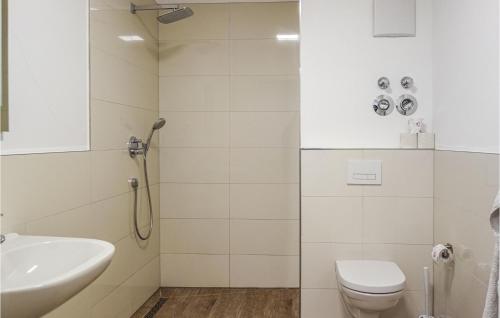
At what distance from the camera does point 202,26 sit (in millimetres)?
3383

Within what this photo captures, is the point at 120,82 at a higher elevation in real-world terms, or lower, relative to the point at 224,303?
higher

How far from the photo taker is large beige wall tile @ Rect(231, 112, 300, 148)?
3363mm

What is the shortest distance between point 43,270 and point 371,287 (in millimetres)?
1473

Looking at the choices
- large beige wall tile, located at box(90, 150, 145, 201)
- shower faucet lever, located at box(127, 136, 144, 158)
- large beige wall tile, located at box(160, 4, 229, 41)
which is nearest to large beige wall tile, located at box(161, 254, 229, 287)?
large beige wall tile, located at box(90, 150, 145, 201)

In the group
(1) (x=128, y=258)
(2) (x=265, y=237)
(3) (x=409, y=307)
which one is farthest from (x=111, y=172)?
(3) (x=409, y=307)

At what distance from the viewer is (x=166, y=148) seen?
3.42 metres

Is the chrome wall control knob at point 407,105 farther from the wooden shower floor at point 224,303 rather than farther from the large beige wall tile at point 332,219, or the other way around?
the wooden shower floor at point 224,303

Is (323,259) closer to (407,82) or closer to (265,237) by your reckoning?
(265,237)

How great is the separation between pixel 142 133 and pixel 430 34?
2.05 m

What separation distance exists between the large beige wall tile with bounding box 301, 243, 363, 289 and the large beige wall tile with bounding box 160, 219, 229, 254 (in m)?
1.10

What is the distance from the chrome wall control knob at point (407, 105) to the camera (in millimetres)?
2407

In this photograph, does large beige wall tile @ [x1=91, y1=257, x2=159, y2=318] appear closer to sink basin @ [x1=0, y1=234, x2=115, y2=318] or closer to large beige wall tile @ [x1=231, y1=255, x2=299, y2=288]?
large beige wall tile @ [x1=231, y1=255, x2=299, y2=288]

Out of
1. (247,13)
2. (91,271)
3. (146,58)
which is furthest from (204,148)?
(91,271)

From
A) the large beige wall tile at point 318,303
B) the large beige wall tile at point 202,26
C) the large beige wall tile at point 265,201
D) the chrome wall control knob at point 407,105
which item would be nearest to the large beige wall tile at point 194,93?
the large beige wall tile at point 202,26
